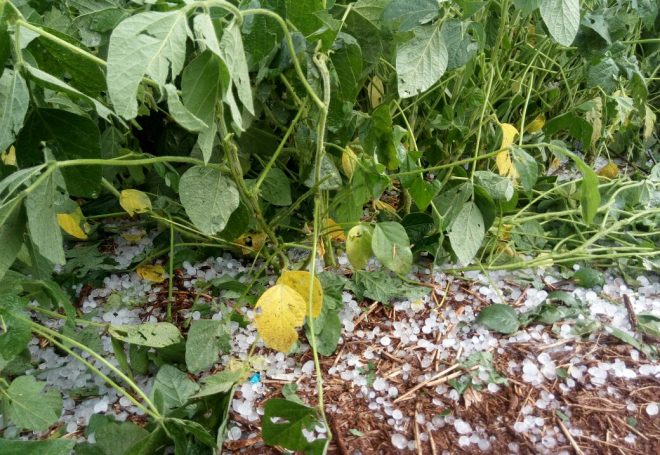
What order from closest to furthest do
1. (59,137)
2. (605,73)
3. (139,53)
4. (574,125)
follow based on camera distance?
(139,53) < (59,137) < (605,73) < (574,125)

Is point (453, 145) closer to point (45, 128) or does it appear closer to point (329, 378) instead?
point (329, 378)

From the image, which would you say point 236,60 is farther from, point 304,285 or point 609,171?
point 609,171

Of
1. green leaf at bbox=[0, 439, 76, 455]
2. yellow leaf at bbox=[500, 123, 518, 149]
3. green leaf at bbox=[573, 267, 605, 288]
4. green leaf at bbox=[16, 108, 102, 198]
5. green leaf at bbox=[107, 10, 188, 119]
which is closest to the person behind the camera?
green leaf at bbox=[107, 10, 188, 119]

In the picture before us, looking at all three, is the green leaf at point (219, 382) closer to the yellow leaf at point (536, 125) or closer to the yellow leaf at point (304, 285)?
the yellow leaf at point (304, 285)

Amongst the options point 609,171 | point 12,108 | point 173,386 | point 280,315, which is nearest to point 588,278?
point 609,171

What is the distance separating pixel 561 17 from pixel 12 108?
2.24 ft

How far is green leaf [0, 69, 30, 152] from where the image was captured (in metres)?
0.58

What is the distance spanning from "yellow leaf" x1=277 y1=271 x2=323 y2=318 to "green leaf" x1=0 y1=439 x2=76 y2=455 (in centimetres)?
33

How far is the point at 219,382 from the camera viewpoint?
2.55 ft

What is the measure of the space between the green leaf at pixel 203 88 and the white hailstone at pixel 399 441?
48cm

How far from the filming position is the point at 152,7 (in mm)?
735

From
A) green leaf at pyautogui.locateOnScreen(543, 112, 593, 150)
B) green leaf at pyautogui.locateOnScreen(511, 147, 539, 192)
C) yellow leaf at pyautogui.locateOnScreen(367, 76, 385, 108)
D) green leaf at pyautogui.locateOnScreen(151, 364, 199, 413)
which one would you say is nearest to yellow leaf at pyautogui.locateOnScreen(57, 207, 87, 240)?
green leaf at pyautogui.locateOnScreen(151, 364, 199, 413)

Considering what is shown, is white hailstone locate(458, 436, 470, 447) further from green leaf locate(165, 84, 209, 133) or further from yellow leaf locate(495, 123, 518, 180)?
green leaf locate(165, 84, 209, 133)

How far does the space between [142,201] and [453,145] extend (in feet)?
2.13
